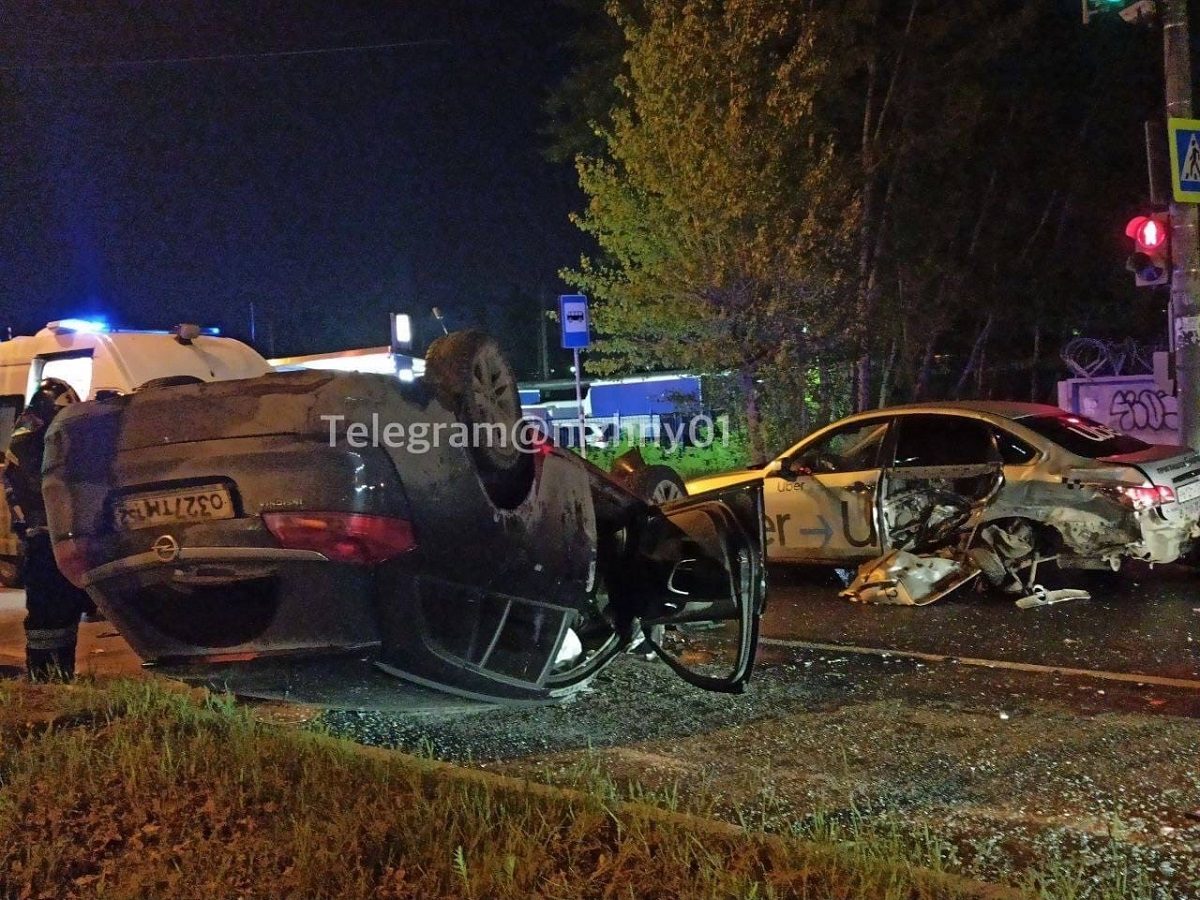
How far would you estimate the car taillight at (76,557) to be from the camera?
3858 mm

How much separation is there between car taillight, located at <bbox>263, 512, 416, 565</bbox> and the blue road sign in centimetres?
874

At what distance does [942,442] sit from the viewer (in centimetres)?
780

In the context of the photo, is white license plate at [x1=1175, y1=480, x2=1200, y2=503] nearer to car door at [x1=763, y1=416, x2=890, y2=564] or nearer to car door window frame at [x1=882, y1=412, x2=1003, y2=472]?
car door window frame at [x1=882, y1=412, x2=1003, y2=472]

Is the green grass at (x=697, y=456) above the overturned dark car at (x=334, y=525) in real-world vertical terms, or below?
below

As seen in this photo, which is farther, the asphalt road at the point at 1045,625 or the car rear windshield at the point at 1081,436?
the car rear windshield at the point at 1081,436

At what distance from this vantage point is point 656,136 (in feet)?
42.4

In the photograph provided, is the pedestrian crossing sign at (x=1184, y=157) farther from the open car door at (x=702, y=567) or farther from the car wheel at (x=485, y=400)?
the car wheel at (x=485, y=400)

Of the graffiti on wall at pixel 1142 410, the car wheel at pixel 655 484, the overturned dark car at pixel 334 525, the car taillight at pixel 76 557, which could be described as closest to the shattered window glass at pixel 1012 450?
the car wheel at pixel 655 484

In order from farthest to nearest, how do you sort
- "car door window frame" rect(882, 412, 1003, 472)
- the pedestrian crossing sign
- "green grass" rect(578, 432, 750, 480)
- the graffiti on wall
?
"green grass" rect(578, 432, 750, 480), the graffiti on wall, the pedestrian crossing sign, "car door window frame" rect(882, 412, 1003, 472)

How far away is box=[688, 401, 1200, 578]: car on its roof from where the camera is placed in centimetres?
705

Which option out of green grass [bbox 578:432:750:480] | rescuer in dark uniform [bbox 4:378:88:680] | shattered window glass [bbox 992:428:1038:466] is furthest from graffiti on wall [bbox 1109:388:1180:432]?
rescuer in dark uniform [bbox 4:378:88:680]

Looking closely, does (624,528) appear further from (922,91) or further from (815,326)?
(922,91)

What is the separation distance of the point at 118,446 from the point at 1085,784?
3.78m

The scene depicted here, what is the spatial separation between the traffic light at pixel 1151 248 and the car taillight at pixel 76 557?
9.39m
